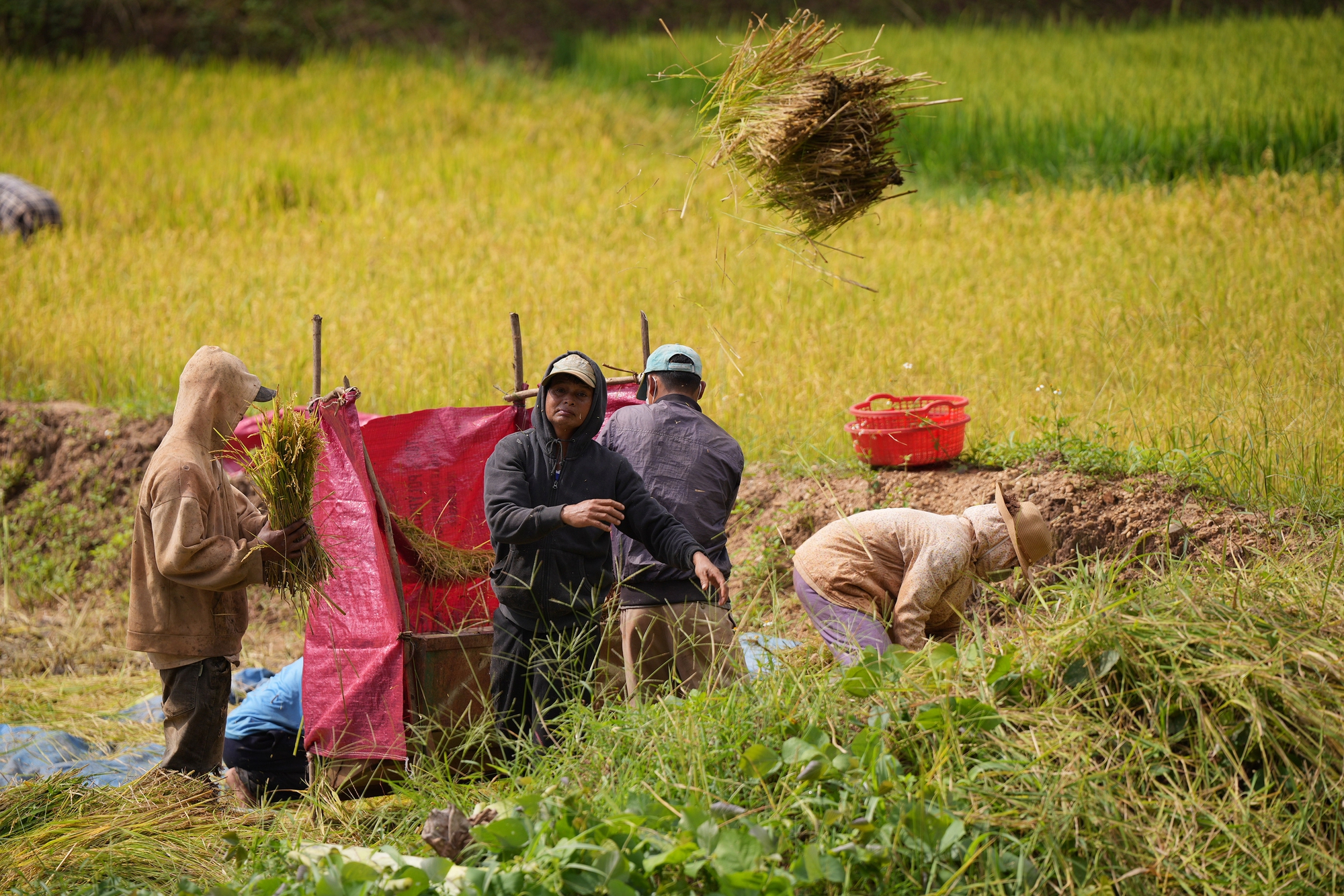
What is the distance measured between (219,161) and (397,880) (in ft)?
36.3

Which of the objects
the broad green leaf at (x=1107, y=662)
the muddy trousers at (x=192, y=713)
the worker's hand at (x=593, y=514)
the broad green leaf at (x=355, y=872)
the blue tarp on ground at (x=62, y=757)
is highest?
the worker's hand at (x=593, y=514)

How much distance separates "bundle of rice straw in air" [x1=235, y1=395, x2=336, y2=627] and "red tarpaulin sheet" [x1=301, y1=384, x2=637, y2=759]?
168mm

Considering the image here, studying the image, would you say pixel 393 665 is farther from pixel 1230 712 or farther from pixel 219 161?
pixel 219 161

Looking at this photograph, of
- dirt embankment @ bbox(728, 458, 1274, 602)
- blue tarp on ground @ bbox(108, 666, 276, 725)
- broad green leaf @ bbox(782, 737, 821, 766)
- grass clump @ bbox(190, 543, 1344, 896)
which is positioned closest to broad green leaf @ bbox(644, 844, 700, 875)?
grass clump @ bbox(190, 543, 1344, 896)

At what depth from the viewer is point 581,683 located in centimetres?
333

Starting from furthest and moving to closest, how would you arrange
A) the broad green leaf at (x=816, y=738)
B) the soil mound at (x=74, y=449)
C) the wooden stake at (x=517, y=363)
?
the soil mound at (x=74, y=449)
the wooden stake at (x=517, y=363)
the broad green leaf at (x=816, y=738)

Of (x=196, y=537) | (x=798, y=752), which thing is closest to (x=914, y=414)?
(x=798, y=752)

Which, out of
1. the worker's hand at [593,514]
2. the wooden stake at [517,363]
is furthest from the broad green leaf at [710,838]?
Answer: the wooden stake at [517,363]

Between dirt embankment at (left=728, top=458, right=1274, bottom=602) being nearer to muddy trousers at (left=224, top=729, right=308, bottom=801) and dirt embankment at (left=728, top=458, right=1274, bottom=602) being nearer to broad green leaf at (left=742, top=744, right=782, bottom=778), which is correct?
broad green leaf at (left=742, top=744, right=782, bottom=778)

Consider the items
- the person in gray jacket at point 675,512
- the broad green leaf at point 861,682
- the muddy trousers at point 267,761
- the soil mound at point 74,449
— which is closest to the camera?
the broad green leaf at point 861,682

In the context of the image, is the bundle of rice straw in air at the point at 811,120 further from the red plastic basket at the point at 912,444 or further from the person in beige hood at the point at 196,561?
the person in beige hood at the point at 196,561

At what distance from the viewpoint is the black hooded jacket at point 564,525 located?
3.71 metres

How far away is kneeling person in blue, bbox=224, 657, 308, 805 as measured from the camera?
14.0ft

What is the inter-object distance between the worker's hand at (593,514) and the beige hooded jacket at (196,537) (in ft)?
3.64
